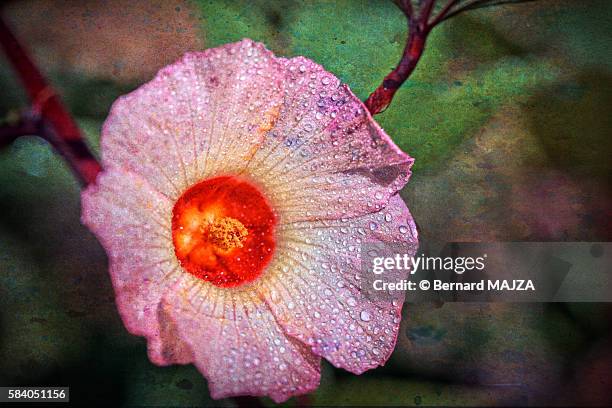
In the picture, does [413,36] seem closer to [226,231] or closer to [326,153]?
[326,153]

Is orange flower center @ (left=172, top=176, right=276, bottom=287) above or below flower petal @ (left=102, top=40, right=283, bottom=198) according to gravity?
below

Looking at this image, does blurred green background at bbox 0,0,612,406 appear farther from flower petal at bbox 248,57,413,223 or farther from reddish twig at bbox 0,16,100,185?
flower petal at bbox 248,57,413,223

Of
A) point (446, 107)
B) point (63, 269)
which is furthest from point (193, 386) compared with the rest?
point (446, 107)

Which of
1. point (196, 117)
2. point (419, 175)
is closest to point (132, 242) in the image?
point (196, 117)

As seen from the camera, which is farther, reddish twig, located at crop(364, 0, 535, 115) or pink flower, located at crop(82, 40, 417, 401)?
reddish twig, located at crop(364, 0, 535, 115)

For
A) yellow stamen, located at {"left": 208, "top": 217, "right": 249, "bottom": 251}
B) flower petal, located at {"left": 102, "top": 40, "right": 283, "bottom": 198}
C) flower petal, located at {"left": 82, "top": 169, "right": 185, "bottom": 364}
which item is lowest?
yellow stamen, located at {"left": 208, "top": 217, "right": 249, "bottom": 251}

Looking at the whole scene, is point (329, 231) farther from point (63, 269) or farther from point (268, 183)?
point (63, 269)

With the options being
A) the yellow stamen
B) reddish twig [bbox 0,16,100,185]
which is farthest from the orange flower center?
reddish twig [bbox 0,16,100,185]
